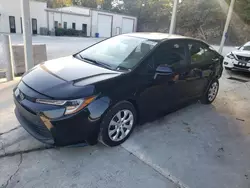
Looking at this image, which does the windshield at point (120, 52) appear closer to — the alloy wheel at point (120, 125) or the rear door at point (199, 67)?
the alloy wheel at point (120, 125)

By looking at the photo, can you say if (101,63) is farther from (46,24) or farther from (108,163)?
(46,24)

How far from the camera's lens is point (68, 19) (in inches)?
1054

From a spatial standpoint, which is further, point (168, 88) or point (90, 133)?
point (168, 88)

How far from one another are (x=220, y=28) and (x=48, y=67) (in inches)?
1057

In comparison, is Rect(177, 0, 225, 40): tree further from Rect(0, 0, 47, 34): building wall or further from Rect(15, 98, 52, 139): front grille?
Rect(15, 98, 52, 139): front grille

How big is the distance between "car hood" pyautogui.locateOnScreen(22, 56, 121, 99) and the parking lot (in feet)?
2.57

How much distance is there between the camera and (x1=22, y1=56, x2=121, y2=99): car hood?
2.41 meters

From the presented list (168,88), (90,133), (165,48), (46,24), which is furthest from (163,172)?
(46,24)

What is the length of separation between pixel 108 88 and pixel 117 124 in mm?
532

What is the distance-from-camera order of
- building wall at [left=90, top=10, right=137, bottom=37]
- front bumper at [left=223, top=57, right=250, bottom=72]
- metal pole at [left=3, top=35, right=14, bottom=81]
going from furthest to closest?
building wall at [left=90, top=10, right=137, bottom=37], front bumper at [left=223, top=57, right=250, bottom=72], metal pole at [left=3, top=35, right=14, bottom=81]

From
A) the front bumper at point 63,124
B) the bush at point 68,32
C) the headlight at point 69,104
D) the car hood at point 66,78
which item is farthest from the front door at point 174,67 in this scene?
the bush at point 68,32

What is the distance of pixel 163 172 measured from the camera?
253 cm

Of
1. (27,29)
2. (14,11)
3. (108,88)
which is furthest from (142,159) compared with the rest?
(14,11)

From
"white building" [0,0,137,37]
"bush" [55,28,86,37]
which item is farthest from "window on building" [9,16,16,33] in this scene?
"bush" [55,28,86,37]
